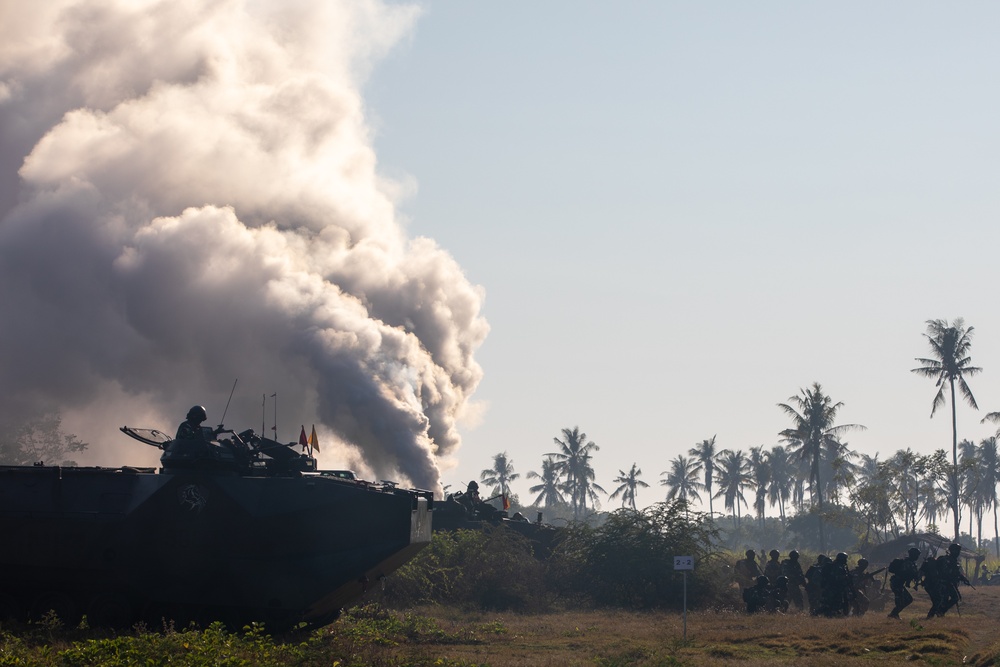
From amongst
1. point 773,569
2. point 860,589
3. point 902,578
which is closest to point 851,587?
point 902,578

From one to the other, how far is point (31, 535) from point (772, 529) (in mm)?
117982

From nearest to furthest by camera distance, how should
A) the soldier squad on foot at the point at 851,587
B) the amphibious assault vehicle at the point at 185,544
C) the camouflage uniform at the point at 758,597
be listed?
the amphibious assault vehicle at the point at 185,544
the soldier squad on foot at the point at 851,587
the camouflage uniform at the point at 758,597

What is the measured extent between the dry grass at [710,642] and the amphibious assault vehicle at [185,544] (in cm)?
230

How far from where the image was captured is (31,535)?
22281mm

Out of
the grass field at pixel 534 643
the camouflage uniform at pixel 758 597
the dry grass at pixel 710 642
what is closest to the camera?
the grass field at pixel 534 643

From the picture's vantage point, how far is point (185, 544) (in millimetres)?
22203

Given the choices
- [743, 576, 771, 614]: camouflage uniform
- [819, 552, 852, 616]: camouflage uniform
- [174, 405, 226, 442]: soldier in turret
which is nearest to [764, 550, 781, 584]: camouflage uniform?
[743, 576, 771, 614]: camouflage uniform

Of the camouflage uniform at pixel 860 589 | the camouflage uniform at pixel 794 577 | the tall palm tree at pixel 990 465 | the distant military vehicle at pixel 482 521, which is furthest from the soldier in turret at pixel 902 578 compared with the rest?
the tall palm tree at pixel 990 465

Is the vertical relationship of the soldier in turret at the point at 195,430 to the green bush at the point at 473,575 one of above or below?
above

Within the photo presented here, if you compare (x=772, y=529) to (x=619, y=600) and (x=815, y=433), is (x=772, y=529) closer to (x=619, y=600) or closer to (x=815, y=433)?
(x=815, y=433)

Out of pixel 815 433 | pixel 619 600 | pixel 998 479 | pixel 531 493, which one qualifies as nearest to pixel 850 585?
pixel 619 600

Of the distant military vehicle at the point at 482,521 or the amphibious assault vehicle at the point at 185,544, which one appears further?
the distant military vehicle at the point at 482,521

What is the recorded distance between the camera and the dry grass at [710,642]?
21.3m

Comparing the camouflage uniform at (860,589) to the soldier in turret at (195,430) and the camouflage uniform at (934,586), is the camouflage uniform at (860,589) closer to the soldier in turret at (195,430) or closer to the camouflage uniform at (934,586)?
the camouflage uniform at (934,586)
